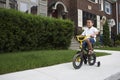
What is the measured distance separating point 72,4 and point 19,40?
1207 cm

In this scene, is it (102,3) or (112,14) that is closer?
(102,3)

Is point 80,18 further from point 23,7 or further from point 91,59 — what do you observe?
point 91,59

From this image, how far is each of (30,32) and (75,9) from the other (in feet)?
35.7

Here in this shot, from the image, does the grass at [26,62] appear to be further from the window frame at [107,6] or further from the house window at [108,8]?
the house window at [108,8]

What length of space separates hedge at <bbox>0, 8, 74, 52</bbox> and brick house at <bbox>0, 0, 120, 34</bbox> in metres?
3.66

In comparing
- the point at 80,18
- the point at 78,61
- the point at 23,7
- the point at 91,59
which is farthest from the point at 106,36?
the point at 78,61

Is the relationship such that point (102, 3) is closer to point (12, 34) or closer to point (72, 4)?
point (72, 4)

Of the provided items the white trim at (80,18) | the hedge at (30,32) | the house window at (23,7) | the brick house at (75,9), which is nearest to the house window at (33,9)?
the brick house at (75,9)

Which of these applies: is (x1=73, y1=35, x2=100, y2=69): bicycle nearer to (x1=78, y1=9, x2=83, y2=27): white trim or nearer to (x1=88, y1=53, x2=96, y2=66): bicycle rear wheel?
(x1=88, y1=53, x2=96, y2=66): bicycle rear wheel

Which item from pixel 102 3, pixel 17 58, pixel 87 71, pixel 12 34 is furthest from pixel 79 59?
pixel 102 3

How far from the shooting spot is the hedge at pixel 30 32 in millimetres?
12719

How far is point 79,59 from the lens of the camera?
29.5 ft

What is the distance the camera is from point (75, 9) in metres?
24.3

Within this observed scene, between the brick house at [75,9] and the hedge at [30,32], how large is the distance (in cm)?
366
